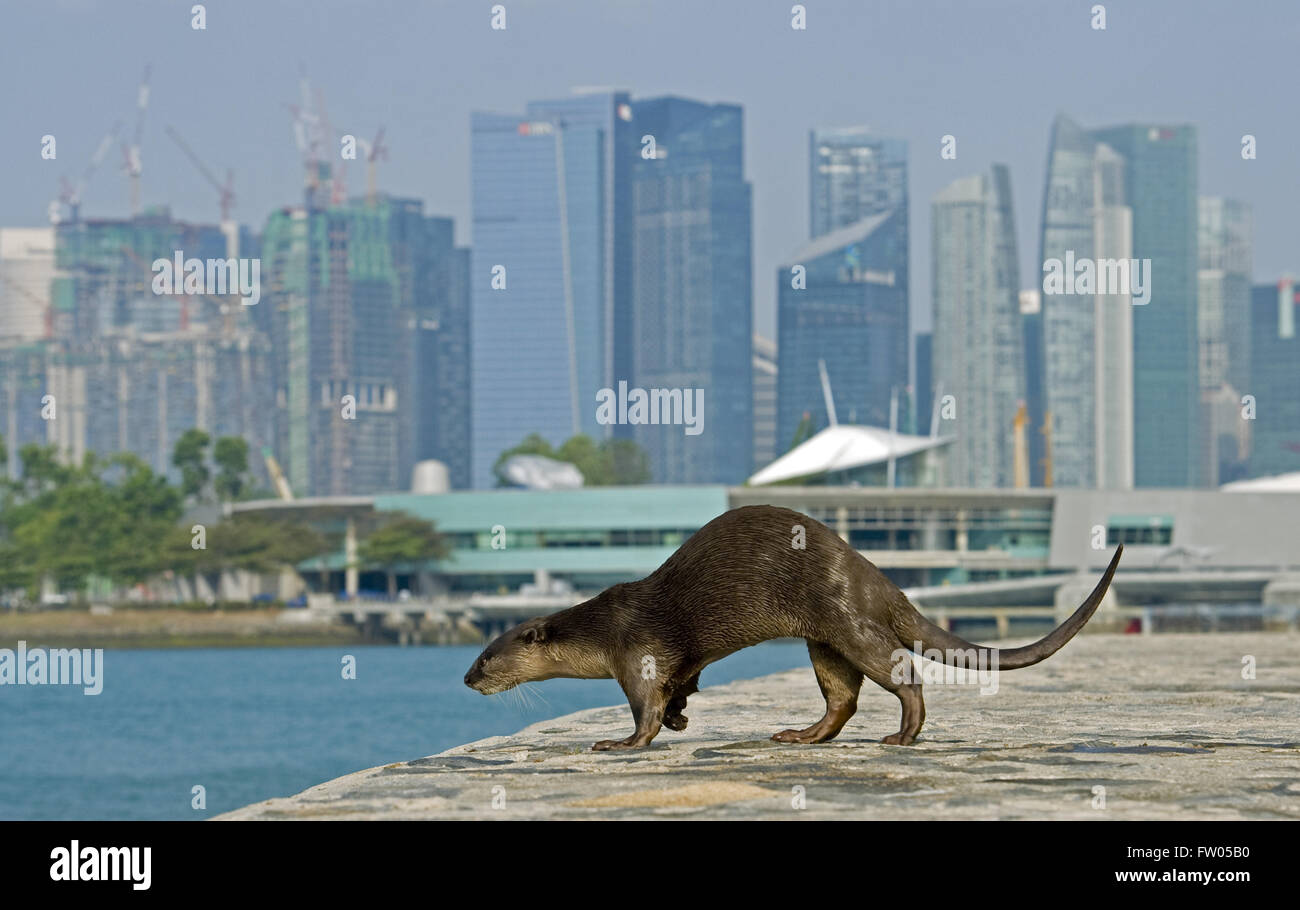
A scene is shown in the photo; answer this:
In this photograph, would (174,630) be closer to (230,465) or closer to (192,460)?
(192,460)

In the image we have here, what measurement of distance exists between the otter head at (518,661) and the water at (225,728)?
0.58 feet

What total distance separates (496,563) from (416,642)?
22.9ft

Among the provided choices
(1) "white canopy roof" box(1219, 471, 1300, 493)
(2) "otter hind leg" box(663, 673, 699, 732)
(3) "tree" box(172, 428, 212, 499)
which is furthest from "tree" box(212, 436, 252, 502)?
(2) "otter hind leg" box(663, 673, 699, 732)

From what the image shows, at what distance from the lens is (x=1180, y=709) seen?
12875 mm

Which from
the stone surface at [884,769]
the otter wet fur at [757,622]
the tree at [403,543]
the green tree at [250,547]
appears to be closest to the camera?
the stone surface at [884,769]

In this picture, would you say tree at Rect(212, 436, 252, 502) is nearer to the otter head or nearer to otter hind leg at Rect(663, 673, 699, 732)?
the otter head

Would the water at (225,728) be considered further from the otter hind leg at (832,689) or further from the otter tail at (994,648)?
the otter tail at (994,648)

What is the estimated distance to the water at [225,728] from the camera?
3734 cm

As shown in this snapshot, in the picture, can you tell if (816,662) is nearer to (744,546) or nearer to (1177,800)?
(744,546)

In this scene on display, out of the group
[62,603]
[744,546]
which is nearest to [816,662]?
[744,546]

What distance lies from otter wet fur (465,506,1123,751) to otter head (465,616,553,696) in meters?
0.02

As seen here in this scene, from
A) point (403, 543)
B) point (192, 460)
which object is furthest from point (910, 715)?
point (192, 460)

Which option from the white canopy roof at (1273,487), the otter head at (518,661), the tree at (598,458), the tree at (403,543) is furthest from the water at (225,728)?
the tree at (598,458)

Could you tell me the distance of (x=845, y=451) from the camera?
122125mm
